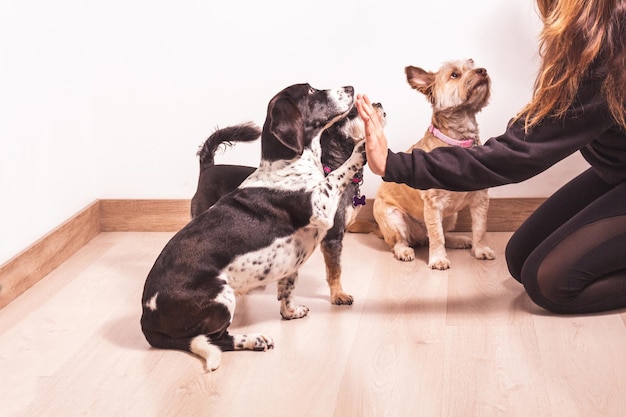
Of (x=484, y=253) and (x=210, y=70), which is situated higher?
(x=210, y=70)

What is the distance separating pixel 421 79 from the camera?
11.8ft

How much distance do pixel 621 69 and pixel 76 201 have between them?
8.33 feet

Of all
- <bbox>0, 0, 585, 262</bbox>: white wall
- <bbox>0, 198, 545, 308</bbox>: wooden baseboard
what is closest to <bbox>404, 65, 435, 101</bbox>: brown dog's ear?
<bbox>0, 0, 585, 262</bbox>: white wall

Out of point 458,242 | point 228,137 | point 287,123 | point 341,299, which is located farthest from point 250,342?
point 458,242

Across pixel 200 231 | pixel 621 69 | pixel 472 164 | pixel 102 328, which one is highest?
pixel 621 69

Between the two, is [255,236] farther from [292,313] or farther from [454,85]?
[454,85]

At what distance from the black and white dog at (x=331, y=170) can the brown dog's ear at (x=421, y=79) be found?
1.91 feet

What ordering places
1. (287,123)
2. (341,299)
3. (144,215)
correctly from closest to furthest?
(287,123), (341,299), (144,215)

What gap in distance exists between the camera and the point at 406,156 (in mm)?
2629

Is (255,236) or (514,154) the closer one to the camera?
(514,154)

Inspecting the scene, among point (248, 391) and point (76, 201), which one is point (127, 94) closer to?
point (76, 201)

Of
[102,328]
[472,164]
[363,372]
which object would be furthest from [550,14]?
[102,328]

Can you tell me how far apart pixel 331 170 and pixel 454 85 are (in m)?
0.77

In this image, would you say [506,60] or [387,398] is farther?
[506,60]
